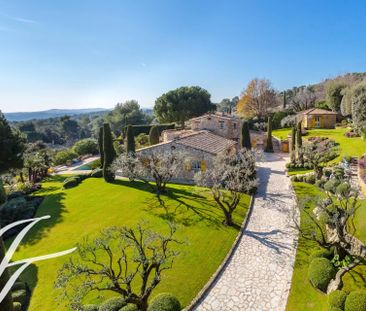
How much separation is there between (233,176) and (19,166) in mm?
26744

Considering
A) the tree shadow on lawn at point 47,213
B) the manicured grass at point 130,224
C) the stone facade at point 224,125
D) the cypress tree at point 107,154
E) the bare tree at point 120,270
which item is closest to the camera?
the bare tree at point 120,270

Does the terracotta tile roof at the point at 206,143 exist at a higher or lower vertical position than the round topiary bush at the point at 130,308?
higher

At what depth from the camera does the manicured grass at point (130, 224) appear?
44.1 ft

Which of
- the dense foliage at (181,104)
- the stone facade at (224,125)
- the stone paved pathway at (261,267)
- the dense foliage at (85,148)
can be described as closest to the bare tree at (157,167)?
the stone paved pathway at (261,267)

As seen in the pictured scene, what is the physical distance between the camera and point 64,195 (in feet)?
94.9


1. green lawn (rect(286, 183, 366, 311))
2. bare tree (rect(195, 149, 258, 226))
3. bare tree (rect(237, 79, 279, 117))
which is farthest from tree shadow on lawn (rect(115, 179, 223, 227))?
bare tree (rect(237, 79, 279, 117))

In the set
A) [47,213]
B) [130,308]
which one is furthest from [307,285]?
[47,213]

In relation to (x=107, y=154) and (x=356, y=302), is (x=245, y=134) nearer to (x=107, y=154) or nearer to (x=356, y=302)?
(x=107, y=154)

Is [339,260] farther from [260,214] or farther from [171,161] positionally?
[171,161]

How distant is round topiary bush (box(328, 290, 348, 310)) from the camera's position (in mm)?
10328

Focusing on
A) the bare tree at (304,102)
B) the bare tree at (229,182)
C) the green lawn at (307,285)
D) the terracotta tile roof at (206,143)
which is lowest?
the green lawn at (307,285)

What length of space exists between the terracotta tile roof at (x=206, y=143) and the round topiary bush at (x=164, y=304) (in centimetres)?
2030

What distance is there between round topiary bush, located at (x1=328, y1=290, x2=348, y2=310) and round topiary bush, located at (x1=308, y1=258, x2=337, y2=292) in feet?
4.69

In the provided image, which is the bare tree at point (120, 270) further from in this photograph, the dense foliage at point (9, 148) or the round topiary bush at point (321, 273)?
the dense foliage at point (9, 148)
